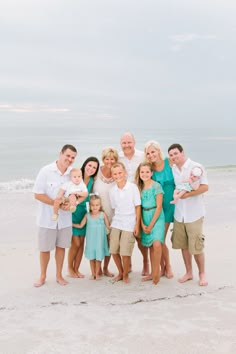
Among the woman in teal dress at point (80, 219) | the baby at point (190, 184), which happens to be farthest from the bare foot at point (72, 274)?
the baby at point (190, 184)

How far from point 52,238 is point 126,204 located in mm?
943

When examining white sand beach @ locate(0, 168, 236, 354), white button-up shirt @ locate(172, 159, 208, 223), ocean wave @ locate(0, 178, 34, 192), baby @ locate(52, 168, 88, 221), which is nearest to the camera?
white sand beach @ locate(0, 168, 236, 354)

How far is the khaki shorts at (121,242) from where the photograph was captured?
454cm

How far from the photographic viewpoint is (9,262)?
5.94 metres

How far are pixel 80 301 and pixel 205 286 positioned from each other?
150 cm

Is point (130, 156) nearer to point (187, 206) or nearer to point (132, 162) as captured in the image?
point (132, 162)

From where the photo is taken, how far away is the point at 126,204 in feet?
14.8

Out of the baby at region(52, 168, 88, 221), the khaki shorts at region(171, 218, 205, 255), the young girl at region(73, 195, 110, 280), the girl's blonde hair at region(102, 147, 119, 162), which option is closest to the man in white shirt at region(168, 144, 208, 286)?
the khaki shorts at region(171, 218, 205, 255)

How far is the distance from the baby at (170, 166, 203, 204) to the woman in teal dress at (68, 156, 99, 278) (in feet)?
3.37

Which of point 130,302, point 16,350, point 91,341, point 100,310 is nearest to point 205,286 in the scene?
point 130,302

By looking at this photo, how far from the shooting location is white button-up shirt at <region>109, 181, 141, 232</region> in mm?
4508

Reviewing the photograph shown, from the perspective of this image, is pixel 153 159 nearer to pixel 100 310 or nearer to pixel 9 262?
pixel 100 310

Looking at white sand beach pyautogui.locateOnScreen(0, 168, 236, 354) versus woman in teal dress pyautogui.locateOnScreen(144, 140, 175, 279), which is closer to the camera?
white sand beach pyautogui.locateOnScreen(0, 168, 236, 354)

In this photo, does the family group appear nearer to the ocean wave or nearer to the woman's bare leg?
the woman's bare leg
